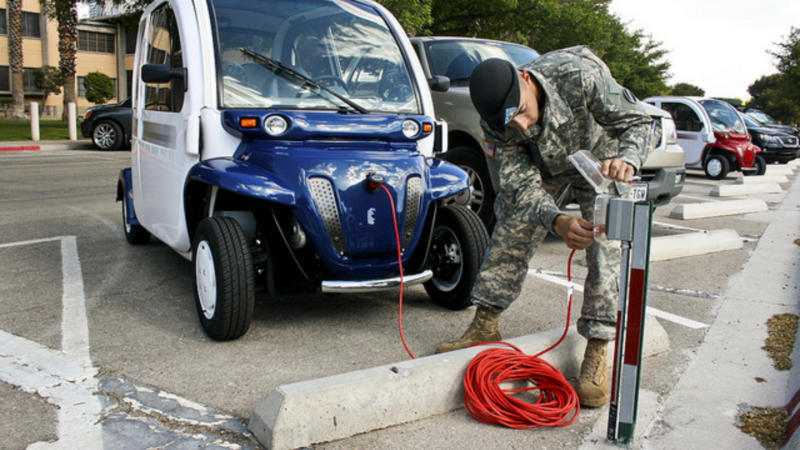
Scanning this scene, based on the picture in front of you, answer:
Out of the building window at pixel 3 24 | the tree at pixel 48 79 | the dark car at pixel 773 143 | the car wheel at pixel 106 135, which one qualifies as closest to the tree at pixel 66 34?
the car wheel at pixel 106 135

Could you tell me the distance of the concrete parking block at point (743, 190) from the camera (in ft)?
39.0

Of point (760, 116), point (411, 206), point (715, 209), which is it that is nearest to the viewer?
point (411, 206)

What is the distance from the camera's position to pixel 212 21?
4195mm

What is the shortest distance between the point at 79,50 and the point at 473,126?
45579 millimetres

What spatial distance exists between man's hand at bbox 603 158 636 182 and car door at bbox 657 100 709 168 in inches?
548

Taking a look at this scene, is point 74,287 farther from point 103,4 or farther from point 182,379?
point 103,4

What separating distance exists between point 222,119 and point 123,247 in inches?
109

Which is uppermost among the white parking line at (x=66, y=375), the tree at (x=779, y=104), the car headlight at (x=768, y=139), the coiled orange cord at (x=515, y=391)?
the tree at (x=779, y=104)

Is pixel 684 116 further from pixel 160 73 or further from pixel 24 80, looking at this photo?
pixel 24 80

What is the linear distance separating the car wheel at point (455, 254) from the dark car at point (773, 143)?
1801cm

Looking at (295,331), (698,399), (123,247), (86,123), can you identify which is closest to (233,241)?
(295,331)

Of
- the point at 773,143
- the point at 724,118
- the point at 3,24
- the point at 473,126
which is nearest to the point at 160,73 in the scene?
the point at 473,126

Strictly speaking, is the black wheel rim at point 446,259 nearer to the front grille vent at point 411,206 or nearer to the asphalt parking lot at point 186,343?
the asphalt parking lot at point 186,343

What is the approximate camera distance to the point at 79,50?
1786 inches
